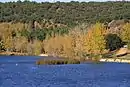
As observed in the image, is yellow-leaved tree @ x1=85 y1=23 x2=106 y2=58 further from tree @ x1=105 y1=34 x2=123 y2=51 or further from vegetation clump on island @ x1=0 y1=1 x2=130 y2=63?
tree @ x1=105 y1=34 x2=123 y2=51

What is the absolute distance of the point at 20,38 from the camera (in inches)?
5955

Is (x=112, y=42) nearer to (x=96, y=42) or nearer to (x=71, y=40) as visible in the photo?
(x=71, y=40)

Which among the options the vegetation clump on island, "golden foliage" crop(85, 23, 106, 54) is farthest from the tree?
"golden foliage" crop(85, 23, 106, 54)

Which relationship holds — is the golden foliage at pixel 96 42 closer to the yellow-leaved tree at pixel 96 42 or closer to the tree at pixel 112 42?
the yellow-leaved tree at pixel 96 42

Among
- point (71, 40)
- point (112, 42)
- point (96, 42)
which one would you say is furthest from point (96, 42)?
point (71, 40)

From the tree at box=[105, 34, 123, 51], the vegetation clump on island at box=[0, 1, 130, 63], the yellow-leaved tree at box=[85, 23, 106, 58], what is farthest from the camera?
the tree at box=[105, 34, 123, 51]

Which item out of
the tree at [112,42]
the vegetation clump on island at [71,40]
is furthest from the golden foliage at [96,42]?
the tree at [112,42]

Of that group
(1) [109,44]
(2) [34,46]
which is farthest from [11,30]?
(1) [109,44]

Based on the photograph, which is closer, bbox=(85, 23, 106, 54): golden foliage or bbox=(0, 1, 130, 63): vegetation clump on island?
bbox=(85, 23, 106, 54): golden foliage

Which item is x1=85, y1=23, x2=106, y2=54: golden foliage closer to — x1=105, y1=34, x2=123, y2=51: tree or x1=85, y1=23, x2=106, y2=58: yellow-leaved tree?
x1=85, y1=23, x2=106, y2=58: yellow-leaved tree

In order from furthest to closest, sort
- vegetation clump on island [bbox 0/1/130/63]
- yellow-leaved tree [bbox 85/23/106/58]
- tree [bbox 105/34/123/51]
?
1. tree [bbox 105/34/123/51]
2. vegetation clump on island [bbox 0/1/130/63]
3. yellow-leaved tree [bbox 85/23/106/58]

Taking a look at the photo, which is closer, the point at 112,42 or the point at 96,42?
the point at 96,42

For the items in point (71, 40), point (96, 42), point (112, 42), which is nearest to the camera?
point (96, 42)

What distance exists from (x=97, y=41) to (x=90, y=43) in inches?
123
